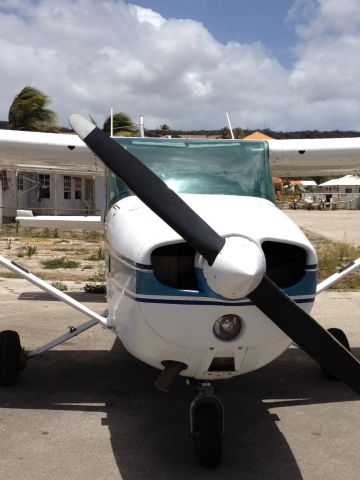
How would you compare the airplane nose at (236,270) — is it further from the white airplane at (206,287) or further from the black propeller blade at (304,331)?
the black propeller blade at (304,331)

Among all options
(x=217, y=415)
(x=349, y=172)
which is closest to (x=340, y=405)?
(x=217, y=415)

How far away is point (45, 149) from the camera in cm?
560

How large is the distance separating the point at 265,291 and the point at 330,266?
9441mm

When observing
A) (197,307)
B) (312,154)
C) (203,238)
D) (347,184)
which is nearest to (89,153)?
(312,154)

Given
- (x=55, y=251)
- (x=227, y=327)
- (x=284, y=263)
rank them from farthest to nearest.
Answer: (x=55, y=251) → (x=284, y=263) → (x=227, y=327)

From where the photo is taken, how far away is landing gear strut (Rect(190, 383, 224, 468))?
3.36 m

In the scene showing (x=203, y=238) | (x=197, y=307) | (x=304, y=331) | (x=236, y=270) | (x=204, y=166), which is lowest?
(x=304, y=331)

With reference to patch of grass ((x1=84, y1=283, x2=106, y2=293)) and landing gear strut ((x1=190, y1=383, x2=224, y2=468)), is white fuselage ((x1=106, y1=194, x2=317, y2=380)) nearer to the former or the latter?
landing gear strut ((x1=190, y1=383, x2=224, y2=468))

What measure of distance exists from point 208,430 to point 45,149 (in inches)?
132

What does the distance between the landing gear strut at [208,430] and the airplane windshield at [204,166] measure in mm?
1491

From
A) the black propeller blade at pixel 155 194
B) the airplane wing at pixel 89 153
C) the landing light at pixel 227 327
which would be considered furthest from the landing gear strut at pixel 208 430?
the airplane wing at pixel 89 153

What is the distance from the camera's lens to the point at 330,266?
39.3 ft

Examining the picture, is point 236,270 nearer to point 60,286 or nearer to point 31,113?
point 60,286

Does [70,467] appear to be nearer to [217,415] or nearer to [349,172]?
[217,415]
